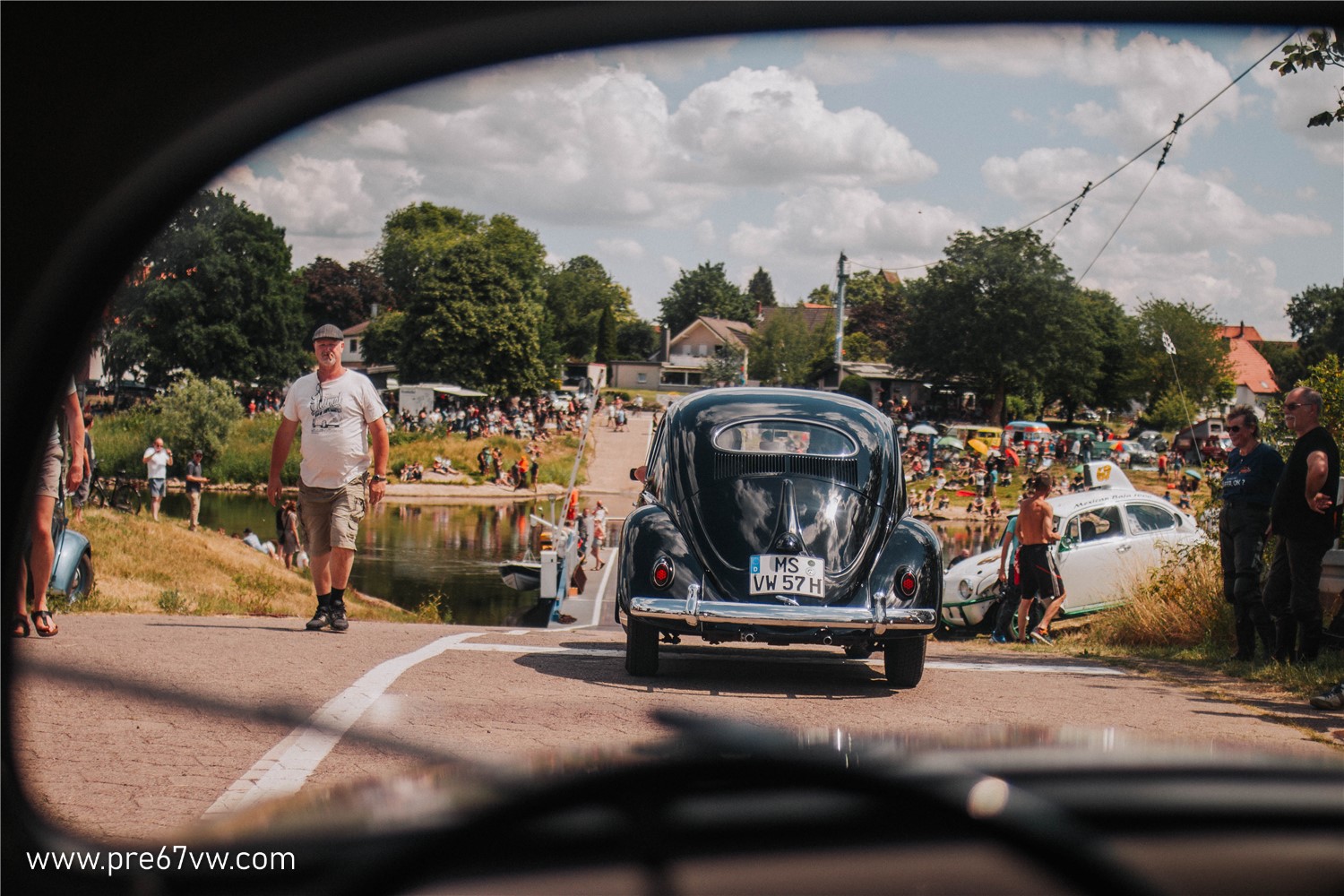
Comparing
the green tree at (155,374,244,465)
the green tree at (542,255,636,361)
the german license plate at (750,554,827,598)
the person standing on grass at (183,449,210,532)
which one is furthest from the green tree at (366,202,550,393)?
the person standing on grass at (183,449,210,532)

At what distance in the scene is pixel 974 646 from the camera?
449 inches

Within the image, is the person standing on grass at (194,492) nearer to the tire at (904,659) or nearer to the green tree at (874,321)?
the green tree at (874,321)

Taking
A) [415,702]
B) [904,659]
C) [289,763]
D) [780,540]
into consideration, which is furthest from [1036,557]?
[289,763]

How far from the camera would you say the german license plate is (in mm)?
7414


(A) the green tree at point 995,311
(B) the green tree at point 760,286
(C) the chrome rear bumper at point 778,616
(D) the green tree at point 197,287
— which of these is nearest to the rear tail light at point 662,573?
(C) the chrome rear bumper at point 778,616

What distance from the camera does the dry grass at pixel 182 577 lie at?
10.8 metres

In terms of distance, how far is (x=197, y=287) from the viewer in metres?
2.57

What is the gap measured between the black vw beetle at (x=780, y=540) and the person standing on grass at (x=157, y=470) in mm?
3128

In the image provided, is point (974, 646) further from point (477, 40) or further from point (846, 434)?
point (477, 40)

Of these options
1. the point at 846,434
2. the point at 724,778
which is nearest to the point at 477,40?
the point at 724,778

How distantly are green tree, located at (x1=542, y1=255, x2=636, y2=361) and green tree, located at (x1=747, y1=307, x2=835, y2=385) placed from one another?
9.52 ft

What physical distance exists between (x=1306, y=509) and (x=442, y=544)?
88.6ft

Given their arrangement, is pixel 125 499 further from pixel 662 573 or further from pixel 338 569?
pixel 662 573

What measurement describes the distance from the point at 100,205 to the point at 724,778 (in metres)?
1.56
